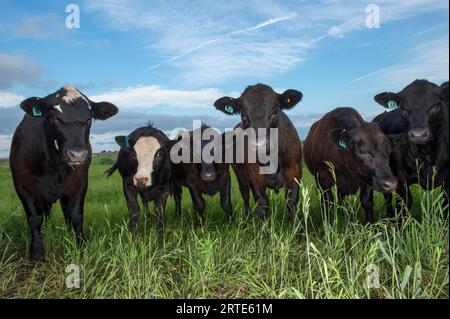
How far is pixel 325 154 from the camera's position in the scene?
359 inches

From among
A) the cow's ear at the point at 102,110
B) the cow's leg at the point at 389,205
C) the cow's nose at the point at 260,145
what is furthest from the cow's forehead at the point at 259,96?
the cow's leg at the point at 389,205

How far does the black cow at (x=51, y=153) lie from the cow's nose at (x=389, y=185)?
4210mm

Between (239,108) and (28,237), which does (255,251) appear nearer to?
(239,108)

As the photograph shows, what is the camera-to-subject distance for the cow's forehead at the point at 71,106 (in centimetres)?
654

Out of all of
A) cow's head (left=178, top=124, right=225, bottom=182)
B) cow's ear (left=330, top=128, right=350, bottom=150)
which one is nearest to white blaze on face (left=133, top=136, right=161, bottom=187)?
cow's head (left=178, top=124, right=225, bottom=182)

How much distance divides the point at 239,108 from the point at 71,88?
8.51 feet

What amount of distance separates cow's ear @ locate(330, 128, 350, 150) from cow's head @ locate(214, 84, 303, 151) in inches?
34.3

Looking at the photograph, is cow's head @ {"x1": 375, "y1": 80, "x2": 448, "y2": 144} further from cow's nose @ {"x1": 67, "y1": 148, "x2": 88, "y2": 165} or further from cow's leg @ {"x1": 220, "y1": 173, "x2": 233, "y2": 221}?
cow's nose @ {"x1": 67, "y1": 148, "x2": 88, "y2": 165}

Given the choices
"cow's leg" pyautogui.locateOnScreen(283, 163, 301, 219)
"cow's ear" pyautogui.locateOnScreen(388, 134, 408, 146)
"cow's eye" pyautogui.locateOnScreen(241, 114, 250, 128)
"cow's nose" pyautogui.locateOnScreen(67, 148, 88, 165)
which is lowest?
"cow's leg" pyautogui.locateOnScreen(283, 163, 301, 219)

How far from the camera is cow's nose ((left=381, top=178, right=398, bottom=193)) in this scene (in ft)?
23.5

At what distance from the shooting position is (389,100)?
26.2ft

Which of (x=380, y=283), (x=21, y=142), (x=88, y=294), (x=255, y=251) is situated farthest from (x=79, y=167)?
(x=380, y=283)

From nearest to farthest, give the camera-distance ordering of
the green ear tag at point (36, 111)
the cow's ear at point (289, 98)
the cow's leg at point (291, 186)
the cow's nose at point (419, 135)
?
1. the green ear tag at point (36, 111)
2. the cow's nose at point (419, 135)
3. the cow's ear at point (289, 98)
4. the cow's leg at point (291, 186)

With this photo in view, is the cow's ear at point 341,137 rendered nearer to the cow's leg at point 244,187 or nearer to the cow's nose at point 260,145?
the cow's nose at point 260,145
